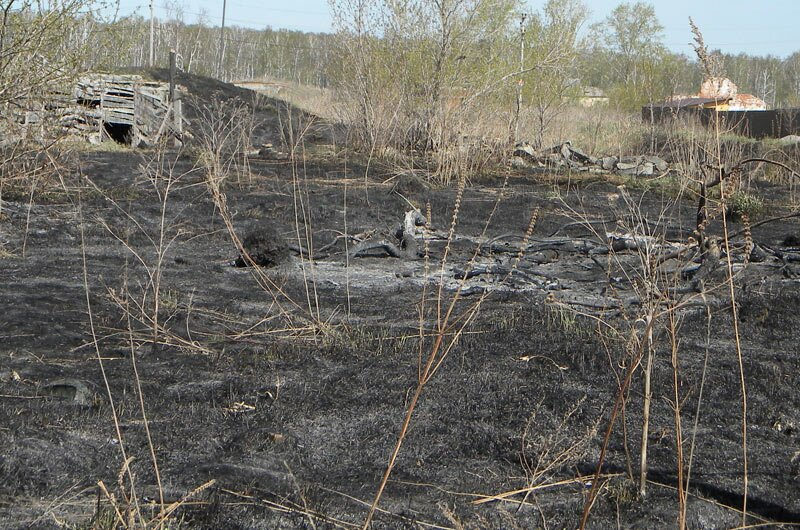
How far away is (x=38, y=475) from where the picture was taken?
2.66 meters

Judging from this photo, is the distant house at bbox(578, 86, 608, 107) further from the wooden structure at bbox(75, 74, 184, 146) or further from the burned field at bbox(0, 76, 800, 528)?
the burned field at bbox(0, 76, 800, 528)

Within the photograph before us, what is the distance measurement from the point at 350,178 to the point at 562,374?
8.45 meters

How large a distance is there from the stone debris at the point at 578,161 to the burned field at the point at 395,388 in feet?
25.8

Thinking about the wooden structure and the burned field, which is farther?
the wooden structure

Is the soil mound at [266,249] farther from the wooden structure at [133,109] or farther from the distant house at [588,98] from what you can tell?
the distant house at [588,98]

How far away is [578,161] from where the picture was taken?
14.9 m

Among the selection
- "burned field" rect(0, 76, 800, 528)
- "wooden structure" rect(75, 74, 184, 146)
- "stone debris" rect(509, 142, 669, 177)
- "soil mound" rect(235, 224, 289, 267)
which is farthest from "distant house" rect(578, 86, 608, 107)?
"burned field" rect(0, 76, 800, 528)

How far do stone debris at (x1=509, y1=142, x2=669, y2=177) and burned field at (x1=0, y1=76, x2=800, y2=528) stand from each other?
7.85 metres

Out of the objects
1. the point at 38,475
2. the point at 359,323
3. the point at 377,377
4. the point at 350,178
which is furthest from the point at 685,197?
the point at 38,475

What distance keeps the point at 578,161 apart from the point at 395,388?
1198 cm

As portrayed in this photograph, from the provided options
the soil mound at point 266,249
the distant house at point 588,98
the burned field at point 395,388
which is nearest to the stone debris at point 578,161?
the burned field at point 395,388

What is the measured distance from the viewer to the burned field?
8.26 ft

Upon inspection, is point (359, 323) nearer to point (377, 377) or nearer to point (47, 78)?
point (377, 377)

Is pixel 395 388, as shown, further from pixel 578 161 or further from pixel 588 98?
pixel 588 98
